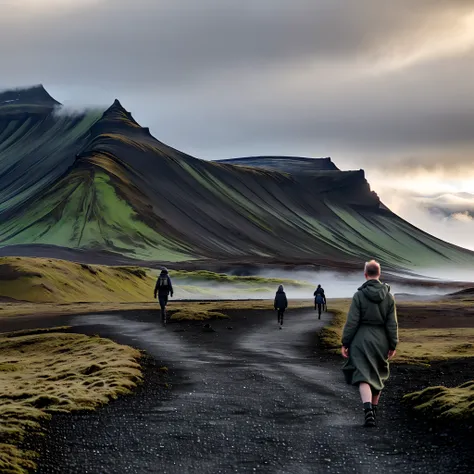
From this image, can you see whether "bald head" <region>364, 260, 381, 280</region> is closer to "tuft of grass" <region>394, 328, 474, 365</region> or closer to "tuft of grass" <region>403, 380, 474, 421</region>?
"tuft of grass" <region>403, 380, 474, 421</region>

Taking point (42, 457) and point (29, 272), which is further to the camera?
point (29, 272)

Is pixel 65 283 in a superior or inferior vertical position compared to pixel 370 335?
inferior

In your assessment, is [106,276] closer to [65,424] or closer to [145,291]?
[145,291]

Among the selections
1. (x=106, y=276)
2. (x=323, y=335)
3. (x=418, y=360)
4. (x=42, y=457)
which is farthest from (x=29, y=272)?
(x=42, y=457)

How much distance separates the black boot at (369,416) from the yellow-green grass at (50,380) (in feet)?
19.5

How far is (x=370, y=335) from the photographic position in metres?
15.2

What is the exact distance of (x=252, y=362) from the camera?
26.5 m

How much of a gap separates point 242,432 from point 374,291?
3585 millimetres

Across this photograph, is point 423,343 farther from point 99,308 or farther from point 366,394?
point 99,308

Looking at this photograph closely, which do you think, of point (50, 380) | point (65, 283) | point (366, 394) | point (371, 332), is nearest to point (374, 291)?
point (371, 332)

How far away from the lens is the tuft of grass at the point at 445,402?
15.8m

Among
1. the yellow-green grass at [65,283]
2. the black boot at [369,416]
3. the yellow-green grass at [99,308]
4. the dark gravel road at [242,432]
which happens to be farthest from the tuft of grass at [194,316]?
the yellow-green grass at [65,283]

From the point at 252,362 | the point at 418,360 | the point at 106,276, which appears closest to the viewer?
the point at 252,362

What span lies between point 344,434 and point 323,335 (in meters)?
23.5
